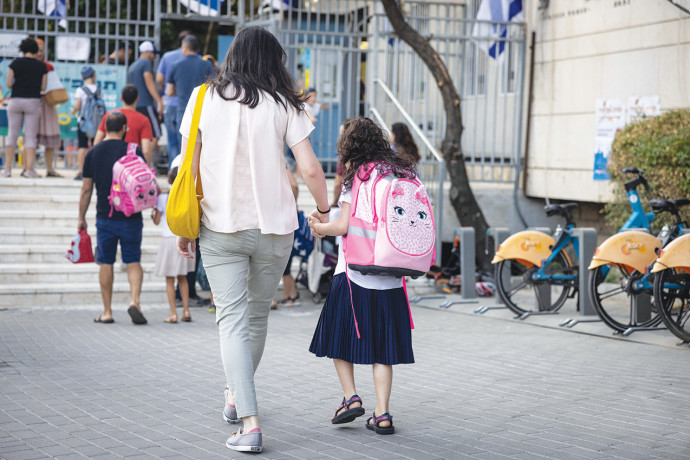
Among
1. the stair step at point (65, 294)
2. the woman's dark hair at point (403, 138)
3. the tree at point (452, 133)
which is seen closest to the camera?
the woman's dark hair at point (403, 138)

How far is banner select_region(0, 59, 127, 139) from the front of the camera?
573 inches

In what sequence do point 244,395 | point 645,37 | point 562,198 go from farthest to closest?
point 562,198
point 645,37
point 244,395

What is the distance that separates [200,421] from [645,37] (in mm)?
9074

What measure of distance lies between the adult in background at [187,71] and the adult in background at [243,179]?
8.06 meters

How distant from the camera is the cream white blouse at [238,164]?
4.79 metres

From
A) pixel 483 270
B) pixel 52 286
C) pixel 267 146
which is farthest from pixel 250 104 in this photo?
pixel 483 270

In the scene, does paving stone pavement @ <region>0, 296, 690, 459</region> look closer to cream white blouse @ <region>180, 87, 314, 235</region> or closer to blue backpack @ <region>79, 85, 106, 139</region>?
cream white blouse @ <region>180, 87, 314, 235</region>

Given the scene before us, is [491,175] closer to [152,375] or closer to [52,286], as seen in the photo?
[52,286]

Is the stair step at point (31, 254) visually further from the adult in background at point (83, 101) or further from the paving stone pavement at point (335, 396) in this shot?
the adult in background at point (83, 101)

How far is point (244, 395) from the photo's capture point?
4711 millimetres

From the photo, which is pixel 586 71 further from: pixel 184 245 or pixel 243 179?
pixel 184 245

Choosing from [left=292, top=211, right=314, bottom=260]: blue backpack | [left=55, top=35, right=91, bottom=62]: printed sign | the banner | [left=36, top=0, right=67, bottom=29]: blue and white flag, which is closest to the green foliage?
[left=292, top=211, right=314, bottom=260]: blue backpack

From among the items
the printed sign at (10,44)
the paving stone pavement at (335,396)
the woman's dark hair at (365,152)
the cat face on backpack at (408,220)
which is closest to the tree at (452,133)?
the paving stone pavement at (335,396)

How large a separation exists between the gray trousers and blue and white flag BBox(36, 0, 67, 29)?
10451 mm
